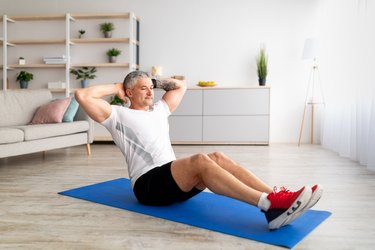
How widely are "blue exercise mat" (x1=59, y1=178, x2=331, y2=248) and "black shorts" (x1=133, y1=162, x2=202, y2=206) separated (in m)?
0.06

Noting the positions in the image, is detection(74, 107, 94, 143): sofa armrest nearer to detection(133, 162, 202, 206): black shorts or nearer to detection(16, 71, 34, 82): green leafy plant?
detection(16, 71, 34, 82): green leafy plant

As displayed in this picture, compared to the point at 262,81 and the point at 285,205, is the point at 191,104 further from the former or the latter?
the point at 285,205

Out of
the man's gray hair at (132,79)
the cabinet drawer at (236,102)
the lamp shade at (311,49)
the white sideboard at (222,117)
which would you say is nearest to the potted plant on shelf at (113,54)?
the white sideboard at (222,117)

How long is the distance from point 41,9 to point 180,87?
4962mm

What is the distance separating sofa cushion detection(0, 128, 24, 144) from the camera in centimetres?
342

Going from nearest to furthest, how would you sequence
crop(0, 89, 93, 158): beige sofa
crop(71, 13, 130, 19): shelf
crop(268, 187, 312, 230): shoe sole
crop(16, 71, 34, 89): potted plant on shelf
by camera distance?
1. crop(268, 187, 312, 230): shoe sole
2. crop(0, 89, 93, 158): beige sofa
3. crop(71, 13, 130, 19): shelf
4. crop(16, 71, 34, 89): potted plant on shelf

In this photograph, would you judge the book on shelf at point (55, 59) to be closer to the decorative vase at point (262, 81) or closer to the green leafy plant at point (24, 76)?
the green leafy plant at point (24, 76)

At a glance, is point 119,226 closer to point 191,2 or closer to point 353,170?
point 353,170

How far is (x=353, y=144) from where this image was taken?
4227 millimetres

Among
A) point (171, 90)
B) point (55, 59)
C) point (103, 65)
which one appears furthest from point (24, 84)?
point (171, 90)

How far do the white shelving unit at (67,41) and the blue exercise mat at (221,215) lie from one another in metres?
3.79

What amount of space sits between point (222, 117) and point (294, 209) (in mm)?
4256

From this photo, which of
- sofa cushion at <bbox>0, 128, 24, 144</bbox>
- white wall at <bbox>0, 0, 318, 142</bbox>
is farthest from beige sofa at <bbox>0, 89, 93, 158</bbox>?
white wall at <bbox>0, 0, 318, 142</bbox>

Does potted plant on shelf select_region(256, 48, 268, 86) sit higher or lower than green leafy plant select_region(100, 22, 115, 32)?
lower
